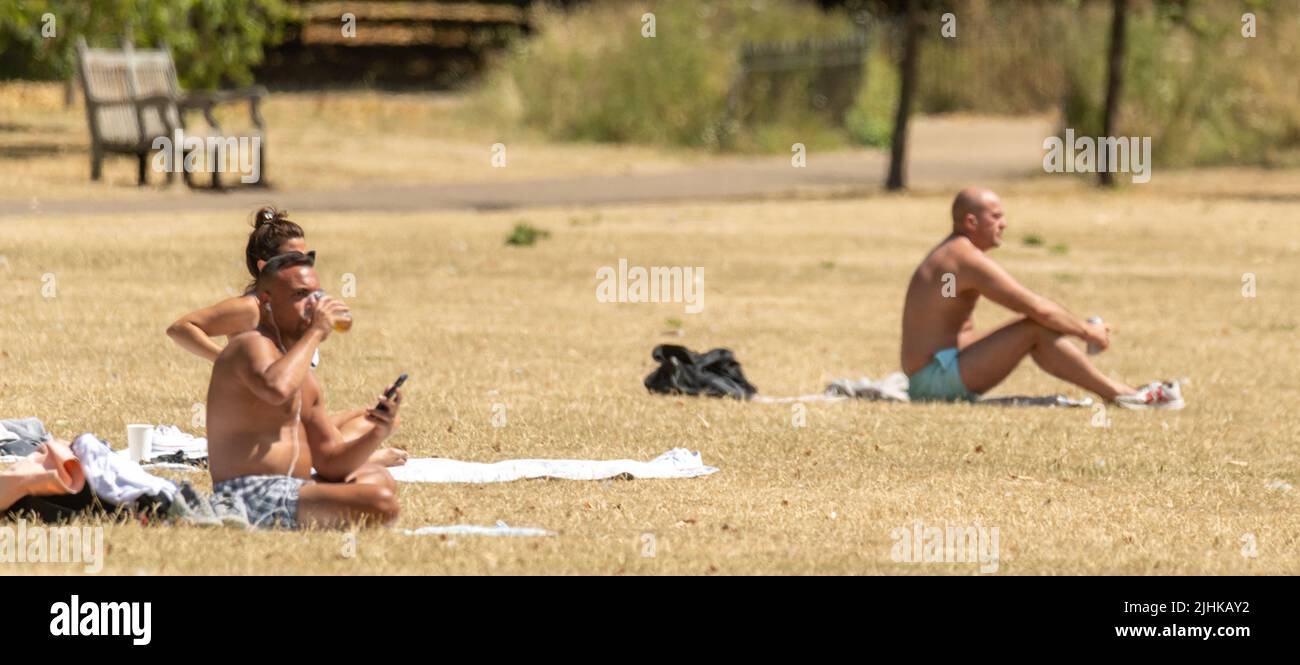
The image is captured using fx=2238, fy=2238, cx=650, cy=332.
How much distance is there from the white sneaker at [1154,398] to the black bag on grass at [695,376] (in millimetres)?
1927

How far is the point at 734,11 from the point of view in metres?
34.6

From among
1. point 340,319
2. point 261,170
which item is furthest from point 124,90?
point 340,319

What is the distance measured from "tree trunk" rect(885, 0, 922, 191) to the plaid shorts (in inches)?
726

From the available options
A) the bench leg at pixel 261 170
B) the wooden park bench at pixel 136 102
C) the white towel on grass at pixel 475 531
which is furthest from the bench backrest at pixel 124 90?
the white towel on grass at pixel 475 531

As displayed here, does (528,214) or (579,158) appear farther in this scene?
(579,158)

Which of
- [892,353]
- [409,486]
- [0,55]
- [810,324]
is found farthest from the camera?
[0,55]

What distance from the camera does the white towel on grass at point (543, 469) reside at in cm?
877

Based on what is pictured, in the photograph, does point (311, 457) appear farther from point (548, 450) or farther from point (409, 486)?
point (548, 450)

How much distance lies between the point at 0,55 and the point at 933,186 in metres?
13.9

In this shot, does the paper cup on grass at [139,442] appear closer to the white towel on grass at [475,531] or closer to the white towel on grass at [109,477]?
the white towel on grass at [109,477]

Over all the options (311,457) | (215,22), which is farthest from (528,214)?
(311,457)

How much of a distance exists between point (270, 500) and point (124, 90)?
50.5 ft

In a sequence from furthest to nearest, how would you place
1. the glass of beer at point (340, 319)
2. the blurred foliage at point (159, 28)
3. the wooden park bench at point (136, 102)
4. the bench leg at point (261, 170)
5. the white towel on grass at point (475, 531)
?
the blurred foliage at point (159, 28), the bench leg at point (261, 170), the wooden park bench at point (136, 102), the white towel on grass at point (475, 531), the glass of beer at point (340, 319)

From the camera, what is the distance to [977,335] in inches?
466
